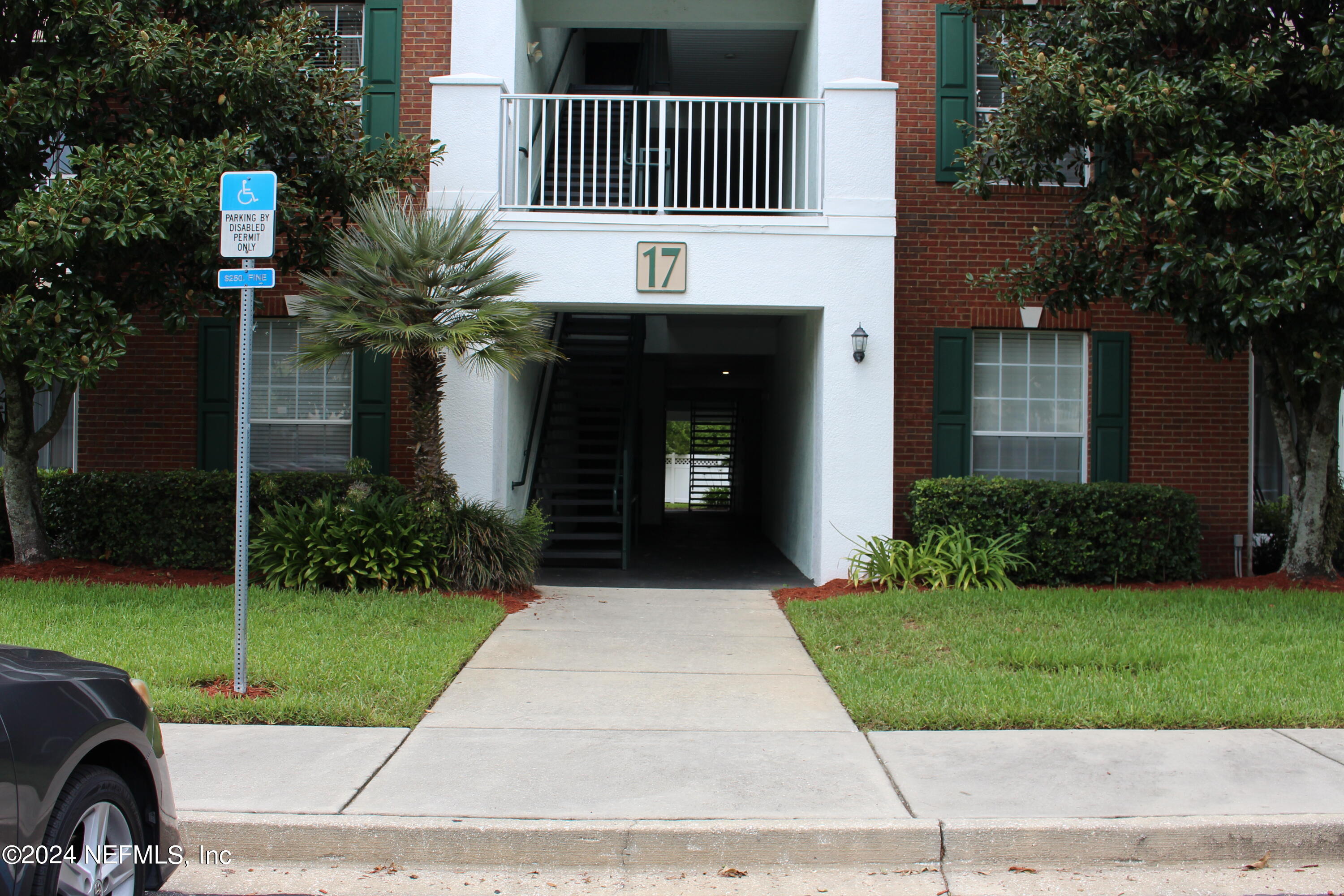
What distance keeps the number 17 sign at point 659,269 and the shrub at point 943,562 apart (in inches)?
121

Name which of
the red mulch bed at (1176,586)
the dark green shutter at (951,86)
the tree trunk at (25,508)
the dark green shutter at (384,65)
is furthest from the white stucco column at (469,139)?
the red mulch bed at (1176,586)

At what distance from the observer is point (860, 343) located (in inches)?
380

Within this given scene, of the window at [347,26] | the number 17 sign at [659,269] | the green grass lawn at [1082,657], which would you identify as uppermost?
the window at [347,26]

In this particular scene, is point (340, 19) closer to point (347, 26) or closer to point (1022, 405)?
point (347, 26)

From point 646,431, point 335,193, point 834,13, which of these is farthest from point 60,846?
point 646,431

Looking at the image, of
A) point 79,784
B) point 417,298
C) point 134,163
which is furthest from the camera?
point 417,298

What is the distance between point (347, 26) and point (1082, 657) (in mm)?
9776

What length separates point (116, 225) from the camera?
288 inches

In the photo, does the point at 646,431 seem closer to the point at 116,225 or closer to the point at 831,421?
the point at 831,421

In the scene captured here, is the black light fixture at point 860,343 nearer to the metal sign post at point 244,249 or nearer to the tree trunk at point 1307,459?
the tree trunk at point 1307,459

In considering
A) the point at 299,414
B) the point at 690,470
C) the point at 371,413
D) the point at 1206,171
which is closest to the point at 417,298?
the point at 371,413

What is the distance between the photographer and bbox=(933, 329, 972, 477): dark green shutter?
10.5m

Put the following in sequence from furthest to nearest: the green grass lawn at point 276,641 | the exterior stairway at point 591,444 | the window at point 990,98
Answer: the exterior stairway at point 591,444
the window at point 990,98
the green grass lawn at point 276,641

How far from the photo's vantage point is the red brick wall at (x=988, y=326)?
34.7ft
